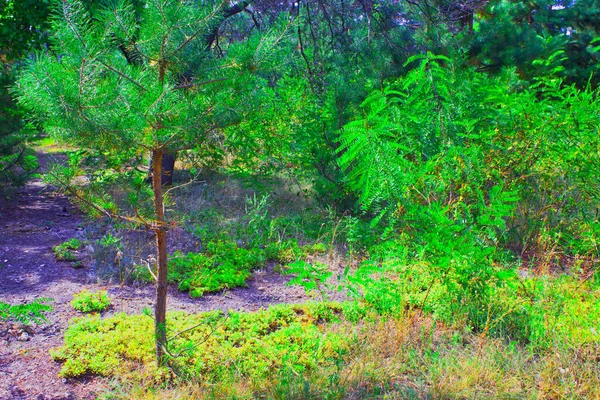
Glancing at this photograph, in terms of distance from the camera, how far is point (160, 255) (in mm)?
3207

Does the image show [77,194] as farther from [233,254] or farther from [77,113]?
[233,254]

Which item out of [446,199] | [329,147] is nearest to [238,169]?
[329,147]

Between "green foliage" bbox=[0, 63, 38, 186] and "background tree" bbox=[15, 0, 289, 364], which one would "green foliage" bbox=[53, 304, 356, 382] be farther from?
"green foliage" bbox=[0, 63, 38, 186]

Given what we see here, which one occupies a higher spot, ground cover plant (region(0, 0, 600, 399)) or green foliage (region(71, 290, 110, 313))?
ground cover plant (region(0, 0, 600, 399))

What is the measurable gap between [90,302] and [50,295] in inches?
17.2

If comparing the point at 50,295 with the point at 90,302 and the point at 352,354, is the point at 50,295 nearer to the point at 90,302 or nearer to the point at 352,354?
the point at 90,302

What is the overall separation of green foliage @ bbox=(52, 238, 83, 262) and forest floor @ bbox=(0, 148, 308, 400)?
63 millimetres

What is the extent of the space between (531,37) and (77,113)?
738cm

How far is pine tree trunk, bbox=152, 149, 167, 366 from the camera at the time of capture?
312 centimetres

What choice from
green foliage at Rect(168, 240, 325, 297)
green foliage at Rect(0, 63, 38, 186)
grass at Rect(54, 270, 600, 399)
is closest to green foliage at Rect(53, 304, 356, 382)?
grass at Rect(54, 270, 600, 399)

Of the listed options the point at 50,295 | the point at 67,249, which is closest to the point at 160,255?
the point at 50,295

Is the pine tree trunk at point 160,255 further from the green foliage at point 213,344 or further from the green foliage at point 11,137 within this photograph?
the green foliage at point 11,137

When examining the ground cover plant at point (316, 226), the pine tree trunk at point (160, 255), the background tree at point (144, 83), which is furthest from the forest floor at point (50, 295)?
the background tree at point (144, 83)

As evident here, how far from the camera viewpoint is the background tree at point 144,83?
2.53 m
